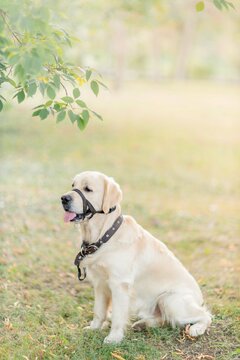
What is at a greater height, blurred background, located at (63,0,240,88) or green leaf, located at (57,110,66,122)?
blurred background, located at (63,0,240,88)

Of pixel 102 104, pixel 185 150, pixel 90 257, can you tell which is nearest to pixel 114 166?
pixel 185 150

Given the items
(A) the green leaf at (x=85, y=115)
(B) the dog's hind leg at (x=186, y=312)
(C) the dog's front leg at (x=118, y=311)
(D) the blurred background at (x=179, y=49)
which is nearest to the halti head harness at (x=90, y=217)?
(C) the dog's front leg at (x=118, y=311)

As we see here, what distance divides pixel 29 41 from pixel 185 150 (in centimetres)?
1086

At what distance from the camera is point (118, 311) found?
4.25 metres

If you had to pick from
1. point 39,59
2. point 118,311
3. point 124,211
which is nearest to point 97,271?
point 118,311

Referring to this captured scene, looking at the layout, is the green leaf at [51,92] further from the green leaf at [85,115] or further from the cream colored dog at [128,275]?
the cream colored dog at [128,275]

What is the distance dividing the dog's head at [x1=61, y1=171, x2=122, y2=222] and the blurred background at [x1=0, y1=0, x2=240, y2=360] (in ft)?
3.22

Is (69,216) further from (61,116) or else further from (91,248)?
(61,116)

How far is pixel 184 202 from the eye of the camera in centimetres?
936

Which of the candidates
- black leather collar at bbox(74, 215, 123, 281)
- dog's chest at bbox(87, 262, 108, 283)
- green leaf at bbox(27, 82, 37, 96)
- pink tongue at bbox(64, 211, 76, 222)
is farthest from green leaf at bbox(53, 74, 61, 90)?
dog's chest at bbox(87, 262, 108, 283)

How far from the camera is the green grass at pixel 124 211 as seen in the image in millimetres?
4344

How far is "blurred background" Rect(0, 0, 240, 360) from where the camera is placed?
4469mm

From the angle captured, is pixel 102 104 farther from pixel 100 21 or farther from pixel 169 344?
pixel 169 344

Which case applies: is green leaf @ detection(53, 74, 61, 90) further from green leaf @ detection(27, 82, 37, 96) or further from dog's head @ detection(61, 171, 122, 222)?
dog's head @ detection(61, 171, 122, 222)
